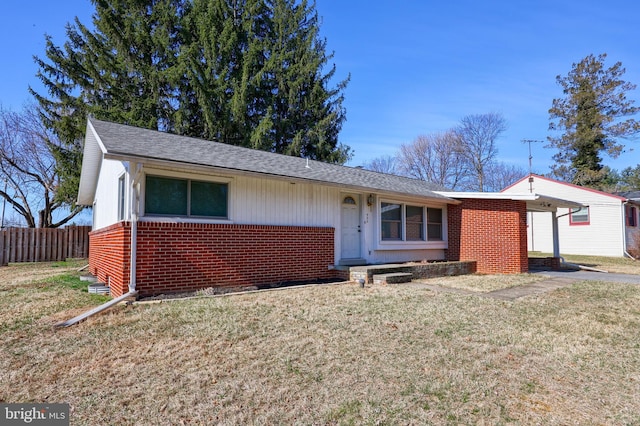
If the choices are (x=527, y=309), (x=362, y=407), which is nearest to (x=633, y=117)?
(x=527, y=309)

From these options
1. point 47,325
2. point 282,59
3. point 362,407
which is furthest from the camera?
point 282,59

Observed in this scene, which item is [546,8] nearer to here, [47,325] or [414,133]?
[47,325]

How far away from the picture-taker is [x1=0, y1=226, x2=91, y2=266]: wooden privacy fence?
A: 16.1 meters

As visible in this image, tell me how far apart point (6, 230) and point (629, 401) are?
20863 millimetres

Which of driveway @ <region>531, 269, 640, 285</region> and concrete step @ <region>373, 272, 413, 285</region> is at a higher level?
concrete step @ <region>373, 272, 413, 285</region>

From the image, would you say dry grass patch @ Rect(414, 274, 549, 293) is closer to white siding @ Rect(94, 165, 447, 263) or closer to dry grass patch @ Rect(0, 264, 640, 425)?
white siding @ Rect(94, 165, 447, 263)

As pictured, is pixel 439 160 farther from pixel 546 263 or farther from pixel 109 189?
pixel 109 189

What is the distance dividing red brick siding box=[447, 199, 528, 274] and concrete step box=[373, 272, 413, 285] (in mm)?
4086

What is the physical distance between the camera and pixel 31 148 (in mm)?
21812

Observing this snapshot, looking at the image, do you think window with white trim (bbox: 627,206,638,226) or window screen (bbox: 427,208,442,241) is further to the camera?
window with white trim (bbox: 627,206,638,226)

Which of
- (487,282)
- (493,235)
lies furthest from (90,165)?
(493,235)

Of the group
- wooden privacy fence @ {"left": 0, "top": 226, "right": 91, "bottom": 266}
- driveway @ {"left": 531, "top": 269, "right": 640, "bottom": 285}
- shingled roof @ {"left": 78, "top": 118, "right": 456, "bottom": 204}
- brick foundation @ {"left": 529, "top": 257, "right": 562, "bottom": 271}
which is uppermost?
shingled roof @ {"left": 78, "top": 118, "right": 456, "bottom": 204}

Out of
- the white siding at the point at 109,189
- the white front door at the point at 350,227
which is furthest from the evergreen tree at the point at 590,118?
the white siding at the point at 109,189

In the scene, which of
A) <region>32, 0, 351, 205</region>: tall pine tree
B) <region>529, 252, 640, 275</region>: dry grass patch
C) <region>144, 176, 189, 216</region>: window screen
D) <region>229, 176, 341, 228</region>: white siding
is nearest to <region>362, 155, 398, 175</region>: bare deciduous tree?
<region>32, 0, 351, 205</region>: tall pine tree
